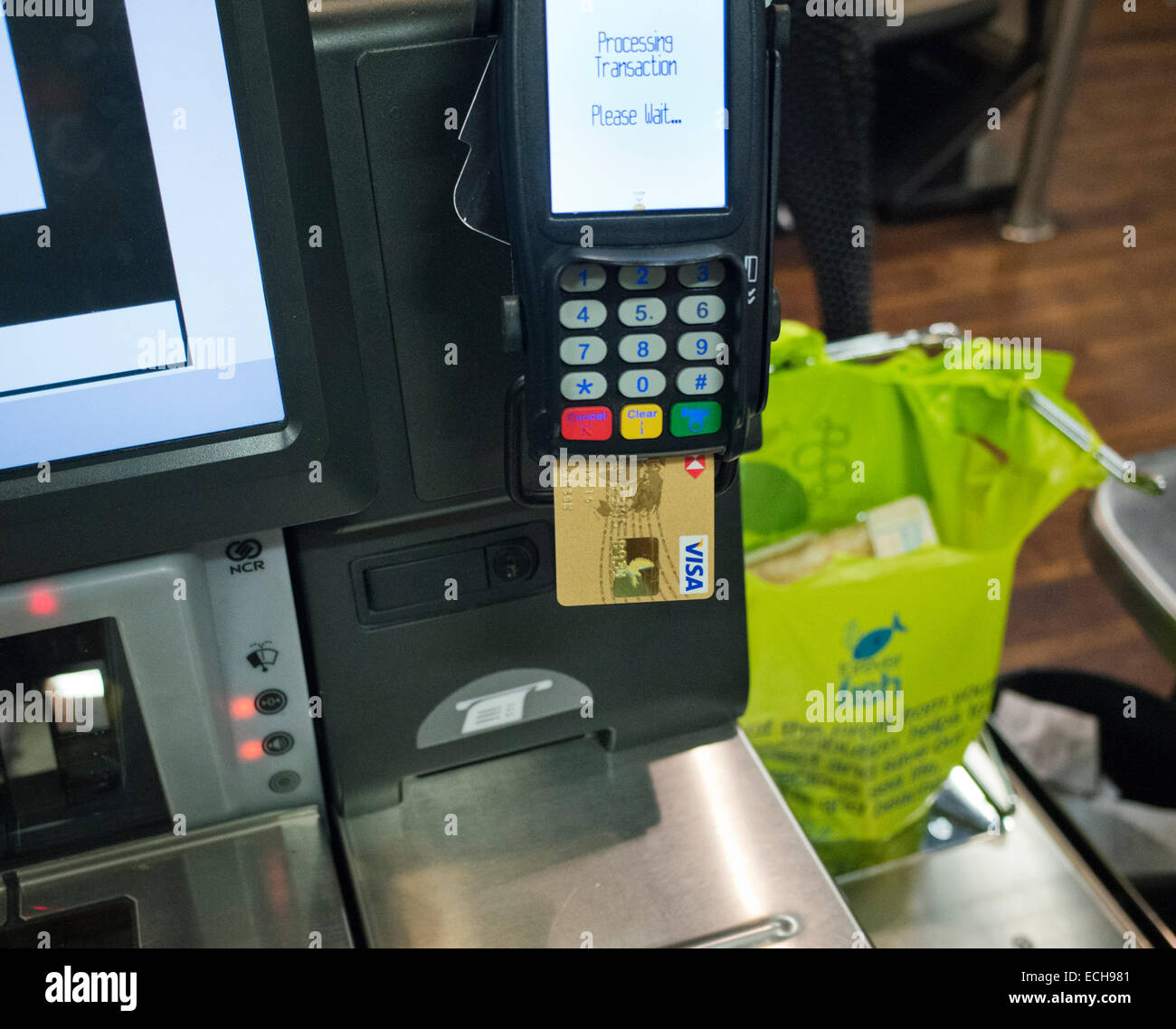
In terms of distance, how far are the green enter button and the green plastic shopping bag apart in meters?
0.25

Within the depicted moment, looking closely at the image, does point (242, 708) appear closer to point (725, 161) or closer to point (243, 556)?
point (243, 556)

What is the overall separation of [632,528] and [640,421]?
0.05 metres

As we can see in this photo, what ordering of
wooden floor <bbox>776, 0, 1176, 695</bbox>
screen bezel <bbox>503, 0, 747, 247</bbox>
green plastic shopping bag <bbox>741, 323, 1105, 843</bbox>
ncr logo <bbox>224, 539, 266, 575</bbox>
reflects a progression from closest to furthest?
screen bezel <bbox>503, 0, 747, 247</bbox> < ncr logo <bbox>224, 539, 266, 575</bbox> < green plastic shopping bag <bbox>741, 323, 1105, 843</bbox> < wooden floor <bbox>776, 0, 1176, 695</bbox>

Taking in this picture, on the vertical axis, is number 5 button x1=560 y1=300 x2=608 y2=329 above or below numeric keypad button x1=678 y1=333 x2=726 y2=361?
above

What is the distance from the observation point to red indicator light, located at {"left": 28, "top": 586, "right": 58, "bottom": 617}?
1.56 feet

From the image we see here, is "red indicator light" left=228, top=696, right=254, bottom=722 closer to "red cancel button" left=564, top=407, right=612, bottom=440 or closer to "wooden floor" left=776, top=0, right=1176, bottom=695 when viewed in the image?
"red cancel button" left=564, top=407, right=612, bottom=440

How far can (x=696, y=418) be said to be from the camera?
476mm

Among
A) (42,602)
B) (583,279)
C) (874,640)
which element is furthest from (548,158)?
(874,640)

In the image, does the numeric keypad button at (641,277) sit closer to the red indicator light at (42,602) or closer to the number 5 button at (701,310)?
the number 5 button at (701,310)

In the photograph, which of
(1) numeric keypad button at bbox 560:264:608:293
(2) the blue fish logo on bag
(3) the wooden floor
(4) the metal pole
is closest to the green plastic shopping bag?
(2) the blue fish logo on bag

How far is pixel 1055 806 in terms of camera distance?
689 millimetres

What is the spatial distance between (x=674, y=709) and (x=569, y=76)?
34cm

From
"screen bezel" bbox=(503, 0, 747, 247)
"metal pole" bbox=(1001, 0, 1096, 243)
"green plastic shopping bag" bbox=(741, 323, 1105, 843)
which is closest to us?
"screen bezel" bbox=(503, 0, 747, 247)

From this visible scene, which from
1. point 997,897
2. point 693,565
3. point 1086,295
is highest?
point 693,565
